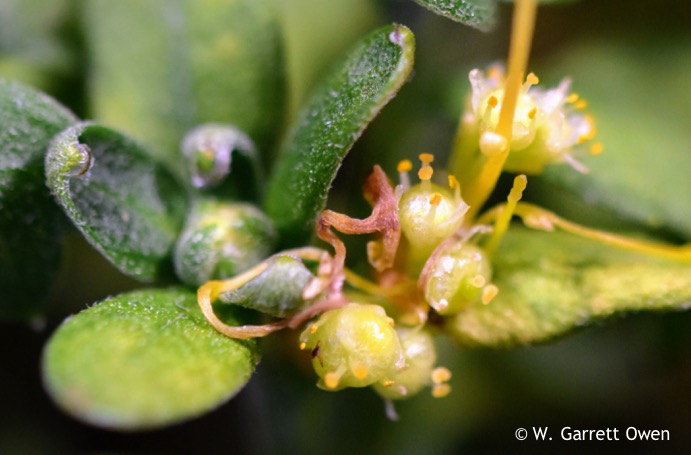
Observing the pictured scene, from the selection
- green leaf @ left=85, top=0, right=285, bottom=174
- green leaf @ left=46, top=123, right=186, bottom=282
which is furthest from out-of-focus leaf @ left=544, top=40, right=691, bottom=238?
green leaf @ left=46, top=123, right=186, bottom=282

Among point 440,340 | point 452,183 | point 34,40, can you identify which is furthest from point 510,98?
point 34,40

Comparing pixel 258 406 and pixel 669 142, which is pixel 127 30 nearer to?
pixel 258 406

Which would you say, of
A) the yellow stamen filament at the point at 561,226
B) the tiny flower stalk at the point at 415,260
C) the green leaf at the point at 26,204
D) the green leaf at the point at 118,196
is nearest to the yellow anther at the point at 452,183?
the tiny flower stalk at the point at 415,260


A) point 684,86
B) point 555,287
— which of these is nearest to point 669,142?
point 684,86

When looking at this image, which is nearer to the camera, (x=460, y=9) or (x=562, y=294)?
(x=460, y=9)

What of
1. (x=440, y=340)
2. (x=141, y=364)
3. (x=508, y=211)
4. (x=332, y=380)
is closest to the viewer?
(x=141, y=364)

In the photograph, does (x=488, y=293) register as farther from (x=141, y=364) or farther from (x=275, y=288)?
(x=141, y=364)

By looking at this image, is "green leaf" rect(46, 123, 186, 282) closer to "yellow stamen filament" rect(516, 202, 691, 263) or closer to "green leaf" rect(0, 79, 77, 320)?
"green leaf" rect(0, 79, 77, 320)
